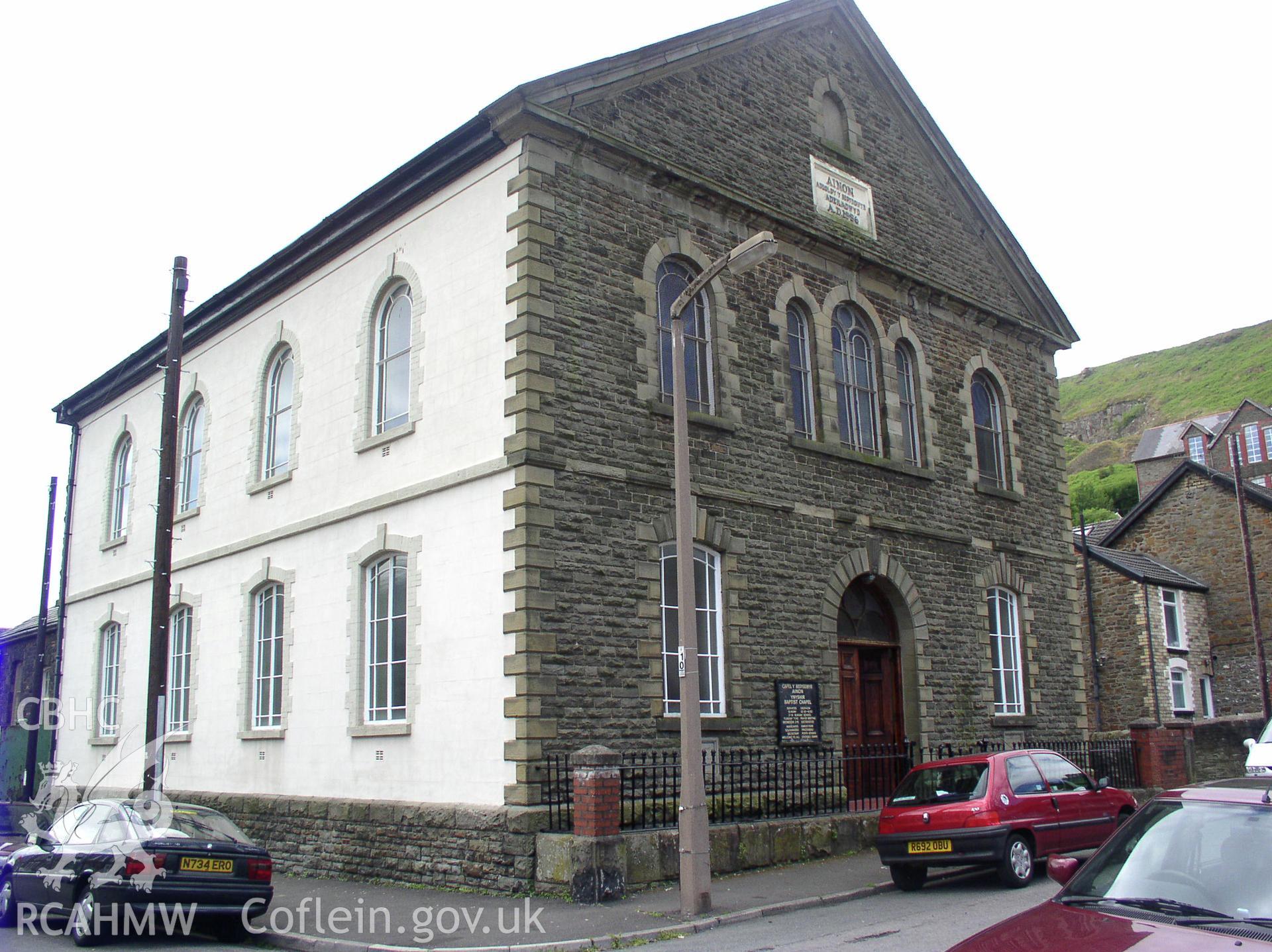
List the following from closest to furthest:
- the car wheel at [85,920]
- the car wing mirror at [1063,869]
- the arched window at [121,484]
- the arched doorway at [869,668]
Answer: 1. the car wing mirror at [1063,869]
2. the car wheel at [85,920]
3. the arched doorway at [869,668]
4. the arched window at [121,484]

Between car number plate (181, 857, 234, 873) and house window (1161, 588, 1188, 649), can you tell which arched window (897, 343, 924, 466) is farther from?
house window (1161, 588, 1188, 649)

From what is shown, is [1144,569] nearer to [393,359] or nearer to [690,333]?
[690,333]

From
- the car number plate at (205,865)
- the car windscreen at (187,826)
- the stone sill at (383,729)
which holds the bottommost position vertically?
the car number plate at (205,865)

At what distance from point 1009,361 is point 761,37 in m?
8.15

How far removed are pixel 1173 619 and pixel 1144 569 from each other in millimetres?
1997

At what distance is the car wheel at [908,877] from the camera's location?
12633 millimetres

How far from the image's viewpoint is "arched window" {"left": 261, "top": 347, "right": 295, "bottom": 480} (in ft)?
63.9

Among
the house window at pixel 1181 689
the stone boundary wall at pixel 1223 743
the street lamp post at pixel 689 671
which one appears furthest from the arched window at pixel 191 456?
the house window at pixel 1181 689

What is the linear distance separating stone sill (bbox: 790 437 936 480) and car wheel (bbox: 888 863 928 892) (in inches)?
259

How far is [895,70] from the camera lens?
21.5m

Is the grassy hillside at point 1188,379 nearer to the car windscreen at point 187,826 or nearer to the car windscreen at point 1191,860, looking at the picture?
the car windscreen at point 187,826

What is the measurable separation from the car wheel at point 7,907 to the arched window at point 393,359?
24.2 ft

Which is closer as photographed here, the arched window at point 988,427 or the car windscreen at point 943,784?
the car windscreen at point 943,784

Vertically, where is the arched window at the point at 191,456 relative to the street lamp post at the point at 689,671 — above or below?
above
